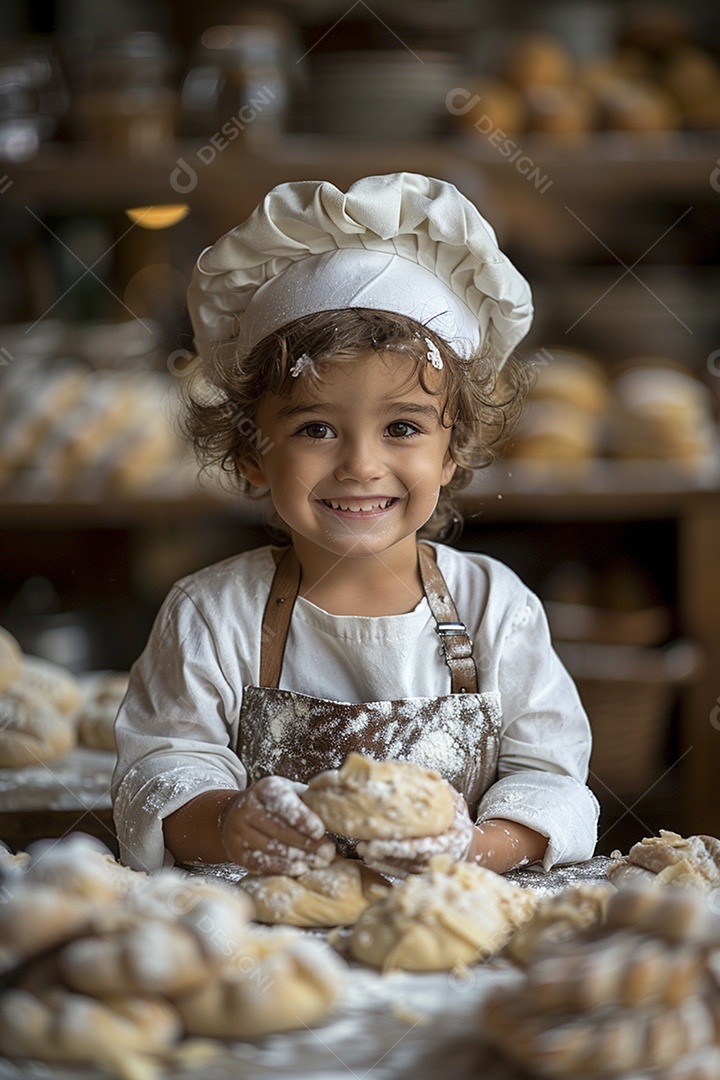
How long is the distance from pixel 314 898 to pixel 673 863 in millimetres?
286

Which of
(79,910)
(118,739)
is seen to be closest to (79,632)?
(118,739)

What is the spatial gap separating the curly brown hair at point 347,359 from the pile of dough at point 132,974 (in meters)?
0.53

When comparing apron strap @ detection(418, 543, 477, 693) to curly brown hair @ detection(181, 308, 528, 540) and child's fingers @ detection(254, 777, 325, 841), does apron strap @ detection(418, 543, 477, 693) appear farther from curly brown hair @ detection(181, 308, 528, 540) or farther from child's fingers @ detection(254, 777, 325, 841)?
child's fingers @ detection(254, 777, 325, 841)

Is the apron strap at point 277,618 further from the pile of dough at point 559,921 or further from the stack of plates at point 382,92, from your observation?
the stack of plates at point 382,92

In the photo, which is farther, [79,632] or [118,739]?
[79,632]

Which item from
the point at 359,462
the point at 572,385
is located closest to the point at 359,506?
the point at 359,462

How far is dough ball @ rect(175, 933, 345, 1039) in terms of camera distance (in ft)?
2.09

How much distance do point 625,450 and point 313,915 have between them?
6.10 ft

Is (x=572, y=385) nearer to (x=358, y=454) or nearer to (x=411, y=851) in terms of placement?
(x=358, y=454)

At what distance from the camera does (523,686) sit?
3.77 feet

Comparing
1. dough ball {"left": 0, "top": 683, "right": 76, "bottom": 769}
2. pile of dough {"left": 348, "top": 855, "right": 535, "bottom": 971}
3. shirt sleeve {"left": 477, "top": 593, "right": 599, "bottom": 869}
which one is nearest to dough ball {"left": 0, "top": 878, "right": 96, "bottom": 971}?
pile of dough {"left": 348, "top": 855, "right": 535, "bottom": 971}

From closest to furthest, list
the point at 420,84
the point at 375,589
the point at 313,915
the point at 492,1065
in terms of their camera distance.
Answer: the point at 492,1065 < the point at 313,915 < the point at 375,589 < the point at 420,84

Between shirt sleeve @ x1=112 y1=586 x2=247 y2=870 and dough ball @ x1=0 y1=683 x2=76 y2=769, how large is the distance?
0.31 meters

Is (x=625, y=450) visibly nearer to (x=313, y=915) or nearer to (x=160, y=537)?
(x=160, y=537)
